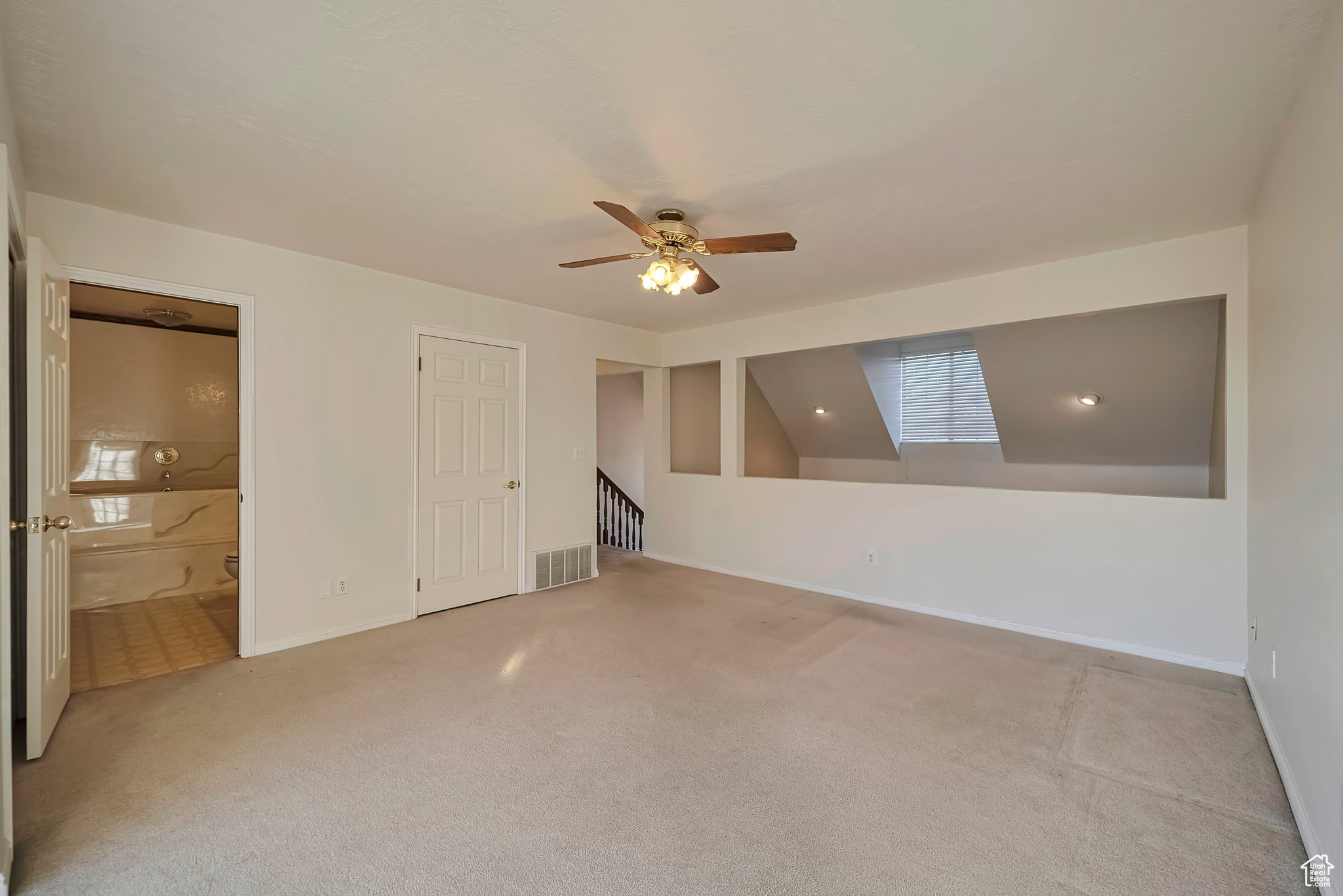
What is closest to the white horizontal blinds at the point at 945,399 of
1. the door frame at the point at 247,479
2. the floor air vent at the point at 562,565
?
the floor air vent at the point at 562,565

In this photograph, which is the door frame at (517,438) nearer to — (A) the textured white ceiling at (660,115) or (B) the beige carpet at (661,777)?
(B) the beige carpet at (661,777)

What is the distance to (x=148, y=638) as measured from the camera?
380 cm

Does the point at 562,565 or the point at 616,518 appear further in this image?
the point at 616,518

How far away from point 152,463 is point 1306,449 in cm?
746

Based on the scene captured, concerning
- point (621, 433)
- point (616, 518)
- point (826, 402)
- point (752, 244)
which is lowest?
point (616, 518)

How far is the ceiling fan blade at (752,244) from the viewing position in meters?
2.48

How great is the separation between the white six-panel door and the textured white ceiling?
1368 mm

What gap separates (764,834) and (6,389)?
8.75ft

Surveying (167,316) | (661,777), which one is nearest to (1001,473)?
(661,777)

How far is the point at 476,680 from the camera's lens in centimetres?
311

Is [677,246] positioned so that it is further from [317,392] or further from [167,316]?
[167,316]

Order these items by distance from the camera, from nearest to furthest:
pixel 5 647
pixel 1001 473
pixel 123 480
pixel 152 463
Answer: pixel 5 647, pixel 123 480, pixel 152 463, pixel 1001 473

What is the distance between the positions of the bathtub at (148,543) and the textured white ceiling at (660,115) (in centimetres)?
302

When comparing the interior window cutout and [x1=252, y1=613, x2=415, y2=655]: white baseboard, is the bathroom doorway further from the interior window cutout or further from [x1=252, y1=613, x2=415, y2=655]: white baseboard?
the interior window cutout
